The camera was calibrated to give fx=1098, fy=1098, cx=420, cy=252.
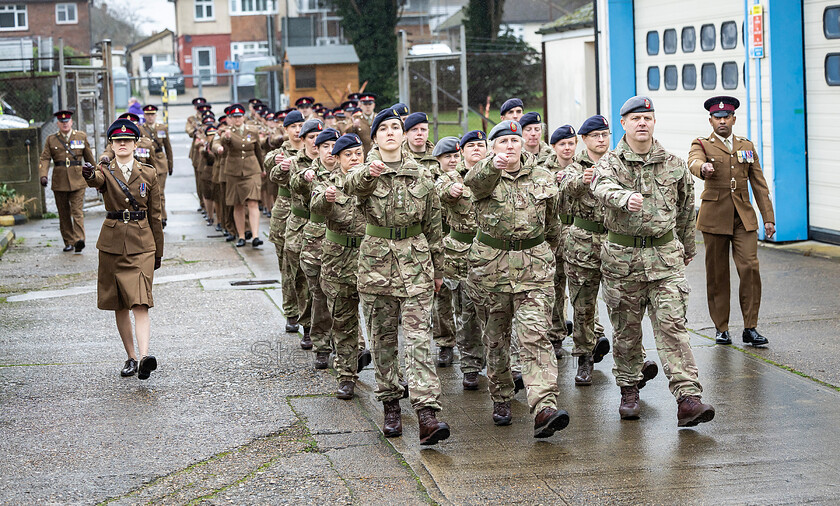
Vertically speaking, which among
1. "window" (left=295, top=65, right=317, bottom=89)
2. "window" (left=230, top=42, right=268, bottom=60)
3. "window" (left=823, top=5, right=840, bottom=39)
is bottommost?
"window" (left=823, top=5, right=840, bottom=39)

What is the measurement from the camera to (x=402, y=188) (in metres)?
6.89

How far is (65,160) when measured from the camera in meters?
15.9

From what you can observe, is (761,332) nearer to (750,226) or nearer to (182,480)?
(750,226)

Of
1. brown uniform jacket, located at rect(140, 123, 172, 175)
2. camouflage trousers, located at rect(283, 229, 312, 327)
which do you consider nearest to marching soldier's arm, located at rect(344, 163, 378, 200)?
camouflage trousers, located at rect(283, 229, 312, 327)

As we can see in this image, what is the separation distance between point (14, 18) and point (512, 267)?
69854 mm

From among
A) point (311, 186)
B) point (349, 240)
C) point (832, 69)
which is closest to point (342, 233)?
point (349, 240)

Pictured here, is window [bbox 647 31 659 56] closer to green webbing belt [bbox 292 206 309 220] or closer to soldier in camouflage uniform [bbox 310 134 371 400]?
green webbing belt [bbox 292 206 309 220]

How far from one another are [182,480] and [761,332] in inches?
206

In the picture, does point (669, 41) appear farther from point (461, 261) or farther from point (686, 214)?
point (686, 214)

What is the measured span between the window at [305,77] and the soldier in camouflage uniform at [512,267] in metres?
28.9

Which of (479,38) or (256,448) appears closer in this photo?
(256,448)

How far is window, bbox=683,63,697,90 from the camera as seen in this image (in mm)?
16000

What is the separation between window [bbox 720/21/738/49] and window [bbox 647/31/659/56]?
194cm

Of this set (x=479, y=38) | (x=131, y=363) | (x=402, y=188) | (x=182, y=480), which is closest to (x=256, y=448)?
(x=182, y=480)
